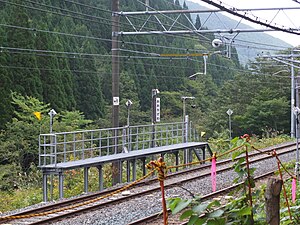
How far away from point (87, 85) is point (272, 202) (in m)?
47.4

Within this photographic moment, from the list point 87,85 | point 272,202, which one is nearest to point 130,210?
point 272,202

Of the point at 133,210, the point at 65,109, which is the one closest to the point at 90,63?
the point at 65,109

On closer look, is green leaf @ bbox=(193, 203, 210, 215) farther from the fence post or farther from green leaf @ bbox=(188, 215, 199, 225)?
the fence post

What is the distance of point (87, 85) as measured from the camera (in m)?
51.0

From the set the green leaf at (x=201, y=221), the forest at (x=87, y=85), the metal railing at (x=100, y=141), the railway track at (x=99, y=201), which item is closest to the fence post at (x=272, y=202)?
the green leaf at (x=201, y=221)

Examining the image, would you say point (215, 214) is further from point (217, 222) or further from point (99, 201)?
point (99, 201)

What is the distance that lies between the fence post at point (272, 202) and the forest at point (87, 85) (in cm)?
2036

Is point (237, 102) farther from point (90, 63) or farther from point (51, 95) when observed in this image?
point (51, 95)

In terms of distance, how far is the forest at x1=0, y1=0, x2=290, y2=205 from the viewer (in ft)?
119

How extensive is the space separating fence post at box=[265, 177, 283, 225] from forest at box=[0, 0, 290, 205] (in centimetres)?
2036

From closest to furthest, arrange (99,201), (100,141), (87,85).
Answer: (99,201) → (100,141) → (87,85)

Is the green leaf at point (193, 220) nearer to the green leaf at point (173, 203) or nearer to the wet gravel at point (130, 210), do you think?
the green leaf at point (173, 203)

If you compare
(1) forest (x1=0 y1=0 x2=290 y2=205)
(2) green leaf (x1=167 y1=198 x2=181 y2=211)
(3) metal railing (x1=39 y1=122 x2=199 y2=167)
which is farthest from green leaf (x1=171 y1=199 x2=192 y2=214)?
(1) forest (x1=0 y1=0 x2=290 y2=205)

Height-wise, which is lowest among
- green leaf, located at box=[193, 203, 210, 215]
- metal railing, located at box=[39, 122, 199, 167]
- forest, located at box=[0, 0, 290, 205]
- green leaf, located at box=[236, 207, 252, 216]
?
metal railing, located at box=[39, 122, 199, 167]
